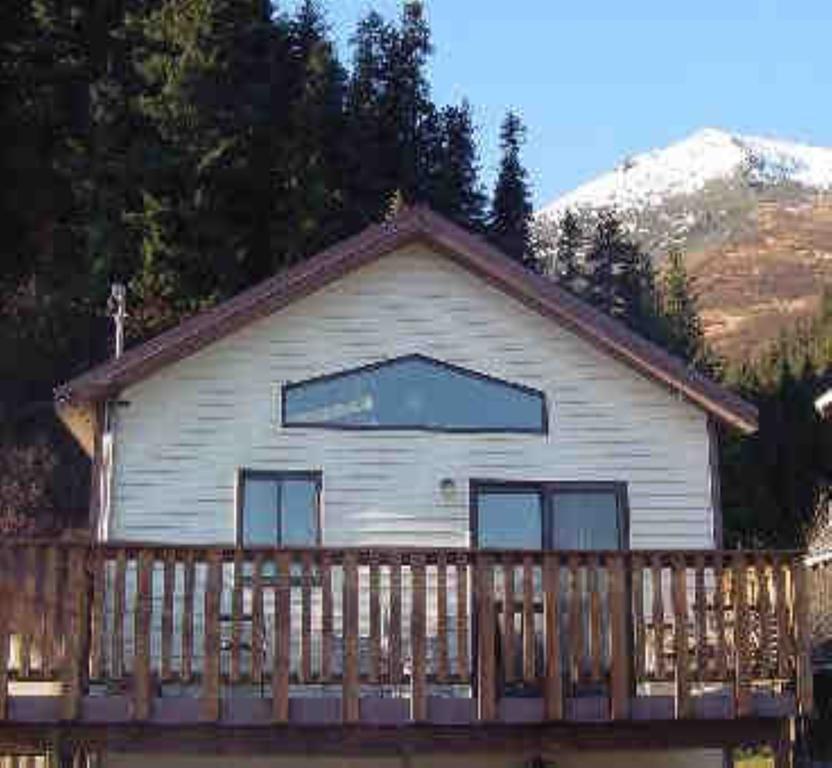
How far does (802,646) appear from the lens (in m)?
13.5

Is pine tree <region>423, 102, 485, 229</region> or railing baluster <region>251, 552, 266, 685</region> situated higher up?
pine tree <region>423, 102, 485, 229</region>

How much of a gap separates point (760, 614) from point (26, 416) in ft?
87.0

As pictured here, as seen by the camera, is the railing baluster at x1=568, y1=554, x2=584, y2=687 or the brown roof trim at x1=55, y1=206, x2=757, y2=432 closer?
the railing baluster at x1=568, y1=554, x2=584, y2=687

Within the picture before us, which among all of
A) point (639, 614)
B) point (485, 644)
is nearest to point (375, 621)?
point (485, 644)

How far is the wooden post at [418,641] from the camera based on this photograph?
42.7ft

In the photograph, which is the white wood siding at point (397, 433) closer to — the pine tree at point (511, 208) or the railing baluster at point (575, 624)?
the railing baluster at point (575, 624)

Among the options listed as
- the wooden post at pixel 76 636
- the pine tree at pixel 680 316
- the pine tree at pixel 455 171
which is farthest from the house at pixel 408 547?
the pine tree at pixel 680 316

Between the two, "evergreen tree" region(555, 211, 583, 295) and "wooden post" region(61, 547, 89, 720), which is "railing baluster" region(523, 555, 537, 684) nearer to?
"wooden post" region(61, 547, 89, 720)

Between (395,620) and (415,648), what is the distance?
0.28 m

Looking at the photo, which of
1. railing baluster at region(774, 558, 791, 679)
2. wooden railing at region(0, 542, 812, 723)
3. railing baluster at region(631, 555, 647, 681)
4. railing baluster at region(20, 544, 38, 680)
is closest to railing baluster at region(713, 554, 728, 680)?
wooden railing at region(0, 542, 812, 723)

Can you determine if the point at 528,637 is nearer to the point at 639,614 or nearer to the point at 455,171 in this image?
the point at 639,614

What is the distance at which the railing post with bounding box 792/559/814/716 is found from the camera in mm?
13461

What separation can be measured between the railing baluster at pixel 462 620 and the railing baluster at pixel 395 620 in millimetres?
501

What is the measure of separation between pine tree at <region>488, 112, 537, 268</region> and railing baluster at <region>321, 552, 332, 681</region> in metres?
34.5
